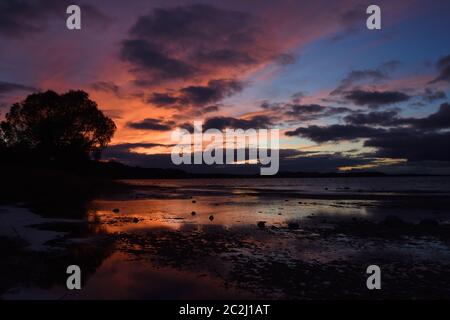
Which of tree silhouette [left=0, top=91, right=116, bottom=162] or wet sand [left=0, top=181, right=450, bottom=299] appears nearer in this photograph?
wet sand [left=0, top=181, right=450, bottom=299]

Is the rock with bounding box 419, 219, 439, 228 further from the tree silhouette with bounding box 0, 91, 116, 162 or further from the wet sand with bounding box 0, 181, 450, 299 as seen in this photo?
the tree silhouette with bounding box 0, 91, 116, 162

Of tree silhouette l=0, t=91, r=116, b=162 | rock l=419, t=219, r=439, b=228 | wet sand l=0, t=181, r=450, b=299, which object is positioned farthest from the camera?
tree silhouette l=0, t=91, r=116, b=162

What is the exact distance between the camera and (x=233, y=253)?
15289mm

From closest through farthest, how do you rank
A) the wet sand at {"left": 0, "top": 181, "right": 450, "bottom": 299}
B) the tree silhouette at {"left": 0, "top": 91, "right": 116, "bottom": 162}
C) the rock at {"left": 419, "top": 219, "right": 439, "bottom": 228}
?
the wet sand at {"left": 0, "top": 181, "right": 450, "bottom": 299}
the rock at {"left": 419, "top": 219, "right": 439, "bottom": 228}
the tree silhouette at {"left": 0, "top": 91, "right": 116, "bottom": 162}

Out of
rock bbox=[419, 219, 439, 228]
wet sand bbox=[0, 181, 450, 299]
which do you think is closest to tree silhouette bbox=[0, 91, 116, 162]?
wet sand bbox=[0, 181, 450, 299]

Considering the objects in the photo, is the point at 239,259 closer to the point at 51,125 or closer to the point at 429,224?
the point at 429,224

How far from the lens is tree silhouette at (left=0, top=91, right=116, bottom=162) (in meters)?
57.5

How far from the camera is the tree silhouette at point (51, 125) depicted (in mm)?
57469

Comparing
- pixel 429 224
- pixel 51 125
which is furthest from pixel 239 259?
pixel 51 125

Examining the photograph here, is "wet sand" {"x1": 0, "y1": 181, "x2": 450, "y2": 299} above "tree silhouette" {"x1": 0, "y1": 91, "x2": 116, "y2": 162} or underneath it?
underneath
